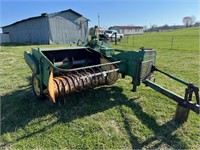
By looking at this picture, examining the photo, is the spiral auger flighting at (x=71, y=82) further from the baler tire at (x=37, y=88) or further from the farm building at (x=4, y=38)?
the farm building at (x=4, y=38)

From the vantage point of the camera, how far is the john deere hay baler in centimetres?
321

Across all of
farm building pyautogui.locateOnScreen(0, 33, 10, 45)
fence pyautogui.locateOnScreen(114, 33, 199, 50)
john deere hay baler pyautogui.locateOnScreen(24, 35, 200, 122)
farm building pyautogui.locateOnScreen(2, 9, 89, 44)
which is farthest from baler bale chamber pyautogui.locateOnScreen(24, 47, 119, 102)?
farm building pyautogui.locateOnScreen(0, 33, 10, 45)

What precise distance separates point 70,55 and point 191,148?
3.16m

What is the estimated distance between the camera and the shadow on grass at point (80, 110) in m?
2.92

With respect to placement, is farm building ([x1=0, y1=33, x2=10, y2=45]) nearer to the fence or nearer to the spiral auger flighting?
the fence

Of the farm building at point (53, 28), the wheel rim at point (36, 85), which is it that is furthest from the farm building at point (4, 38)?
the wheel rim at point (36, 85)

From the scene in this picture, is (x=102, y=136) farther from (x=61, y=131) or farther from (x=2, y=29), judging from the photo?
(x=2, y=29)

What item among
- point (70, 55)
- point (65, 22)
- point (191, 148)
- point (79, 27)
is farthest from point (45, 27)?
point (191, 148)

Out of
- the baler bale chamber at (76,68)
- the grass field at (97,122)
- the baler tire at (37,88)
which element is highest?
the baler bale chamber at (76,68)

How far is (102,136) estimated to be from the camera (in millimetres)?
2920

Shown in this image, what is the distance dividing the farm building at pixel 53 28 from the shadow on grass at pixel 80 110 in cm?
1647

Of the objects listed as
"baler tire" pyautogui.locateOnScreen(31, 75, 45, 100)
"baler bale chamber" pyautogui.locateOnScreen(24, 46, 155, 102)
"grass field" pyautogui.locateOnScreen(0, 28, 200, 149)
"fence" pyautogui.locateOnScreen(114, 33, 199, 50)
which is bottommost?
"fence" pyautogui.locateOnScreen(114, 33, 199, 50)

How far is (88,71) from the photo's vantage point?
4.10 metres

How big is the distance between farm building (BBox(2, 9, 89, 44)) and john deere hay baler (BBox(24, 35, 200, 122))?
53.2 ft
